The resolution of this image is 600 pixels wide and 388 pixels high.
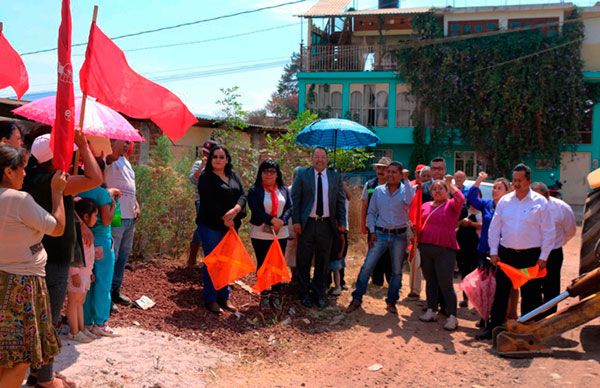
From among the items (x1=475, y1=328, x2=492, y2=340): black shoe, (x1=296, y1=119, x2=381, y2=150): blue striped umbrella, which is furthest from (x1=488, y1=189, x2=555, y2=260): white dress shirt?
(x1=296, y1=119, x2=381, y2=150): blue striped umbrella

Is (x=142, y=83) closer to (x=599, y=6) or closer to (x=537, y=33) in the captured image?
(x=537, y=33)

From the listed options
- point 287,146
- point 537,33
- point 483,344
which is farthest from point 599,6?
point 483,344

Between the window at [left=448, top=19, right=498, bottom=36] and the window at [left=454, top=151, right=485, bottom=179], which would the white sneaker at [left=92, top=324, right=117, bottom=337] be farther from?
the window at [left=448, top=19, right=498, bottom=36]

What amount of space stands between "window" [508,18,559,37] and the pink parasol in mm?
25102

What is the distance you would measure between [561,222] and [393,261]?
2.09 metres

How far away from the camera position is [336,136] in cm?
988

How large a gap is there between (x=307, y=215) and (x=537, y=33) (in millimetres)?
22720

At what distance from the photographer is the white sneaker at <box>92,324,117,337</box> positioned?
5523 millimetres

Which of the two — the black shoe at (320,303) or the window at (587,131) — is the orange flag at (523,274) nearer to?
the black shoe at (320,303)

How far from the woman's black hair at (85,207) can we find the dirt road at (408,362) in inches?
71.3

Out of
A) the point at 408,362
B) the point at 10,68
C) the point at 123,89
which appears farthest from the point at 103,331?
the point at 408,362

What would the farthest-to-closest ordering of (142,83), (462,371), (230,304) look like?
(230,304), (462,371), (142,83)

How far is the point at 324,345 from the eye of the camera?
6422 millimetres

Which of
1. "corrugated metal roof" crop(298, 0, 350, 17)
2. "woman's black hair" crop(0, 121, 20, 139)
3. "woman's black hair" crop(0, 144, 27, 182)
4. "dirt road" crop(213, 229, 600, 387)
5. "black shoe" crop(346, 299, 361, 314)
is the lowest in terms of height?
"dirt road" crop(213, 229, 600, 387)
